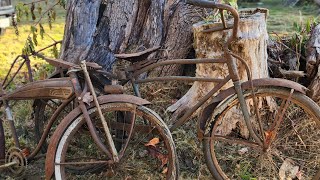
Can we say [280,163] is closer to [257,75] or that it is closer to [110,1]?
[257,75]

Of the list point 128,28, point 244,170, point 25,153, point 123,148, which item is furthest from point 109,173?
point 128,28

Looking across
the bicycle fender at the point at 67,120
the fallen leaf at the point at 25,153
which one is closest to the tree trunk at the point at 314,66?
the bicycle fender at the point at 67,120

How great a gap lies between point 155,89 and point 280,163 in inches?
56.1

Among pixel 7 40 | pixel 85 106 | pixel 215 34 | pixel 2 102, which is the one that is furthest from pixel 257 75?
pixel 7 40

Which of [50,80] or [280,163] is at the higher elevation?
[50,80]

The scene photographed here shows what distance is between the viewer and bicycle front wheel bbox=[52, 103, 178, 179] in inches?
121

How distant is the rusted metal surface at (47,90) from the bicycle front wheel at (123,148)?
0.26 metres

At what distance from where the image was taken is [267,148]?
326cm

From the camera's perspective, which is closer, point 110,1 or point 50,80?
point 50,80

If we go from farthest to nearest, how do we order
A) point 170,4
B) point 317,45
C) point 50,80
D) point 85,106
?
point 170,4 < point 317,45 < point 50,80 < point 85,106

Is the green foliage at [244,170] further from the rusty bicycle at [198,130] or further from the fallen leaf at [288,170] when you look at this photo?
the fallen leaf at [288,170]

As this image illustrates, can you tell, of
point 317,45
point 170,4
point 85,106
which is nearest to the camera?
point 85,106

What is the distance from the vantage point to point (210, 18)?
3.97 meters

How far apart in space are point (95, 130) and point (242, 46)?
140 centimetres
